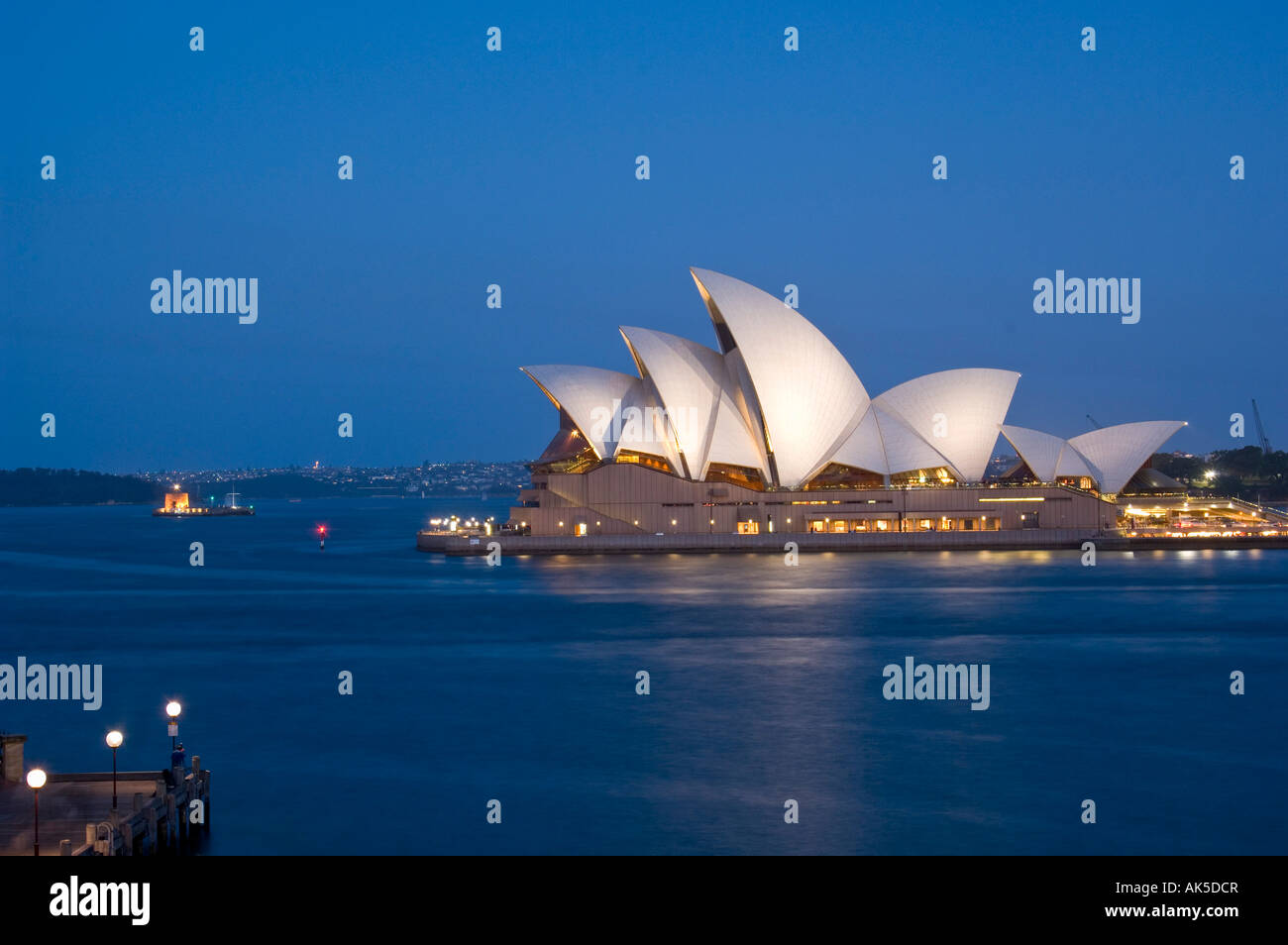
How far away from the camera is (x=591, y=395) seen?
2253 inches

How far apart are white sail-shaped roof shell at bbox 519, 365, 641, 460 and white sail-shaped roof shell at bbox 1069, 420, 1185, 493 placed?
1035 inches

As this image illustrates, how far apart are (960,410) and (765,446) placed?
10.9 metres

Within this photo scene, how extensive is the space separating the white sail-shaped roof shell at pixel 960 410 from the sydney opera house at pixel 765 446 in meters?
0.07

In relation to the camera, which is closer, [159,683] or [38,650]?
[159,683]

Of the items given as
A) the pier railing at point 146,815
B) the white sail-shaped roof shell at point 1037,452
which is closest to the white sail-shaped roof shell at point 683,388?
the white sail-shaped roof shell at point 1037,452

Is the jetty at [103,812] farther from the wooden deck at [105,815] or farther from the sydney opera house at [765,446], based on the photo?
the sydney opera house at [765,446]

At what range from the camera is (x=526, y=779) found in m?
17.7

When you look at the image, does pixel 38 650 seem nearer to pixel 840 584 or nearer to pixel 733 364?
pixel 840 584

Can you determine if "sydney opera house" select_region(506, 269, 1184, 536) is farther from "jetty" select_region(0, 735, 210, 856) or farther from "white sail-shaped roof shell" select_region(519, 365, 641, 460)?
"jetty" select_region(0, 735, 210, 856)

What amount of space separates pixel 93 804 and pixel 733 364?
43912 millimetres

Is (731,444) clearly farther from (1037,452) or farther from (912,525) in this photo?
(1037,452)

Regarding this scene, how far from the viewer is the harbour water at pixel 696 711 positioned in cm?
1549
